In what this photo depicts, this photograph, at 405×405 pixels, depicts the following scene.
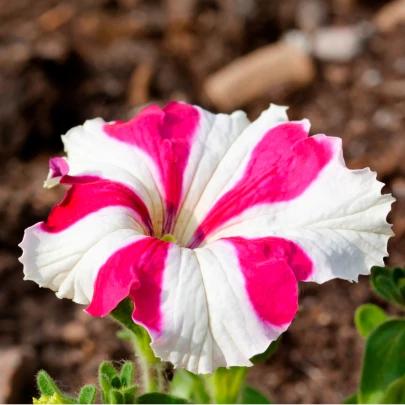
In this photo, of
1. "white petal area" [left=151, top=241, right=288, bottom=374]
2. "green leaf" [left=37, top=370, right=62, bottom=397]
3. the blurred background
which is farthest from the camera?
the blurred background

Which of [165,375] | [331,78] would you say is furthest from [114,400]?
[331,78]

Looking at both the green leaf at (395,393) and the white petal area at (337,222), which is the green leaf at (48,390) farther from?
the green leaf at (395,393)

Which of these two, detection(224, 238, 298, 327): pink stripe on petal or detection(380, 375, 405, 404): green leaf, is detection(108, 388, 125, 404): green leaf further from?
detection(380, 375, 405, 404): green leaf

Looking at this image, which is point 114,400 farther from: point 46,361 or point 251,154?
point 46,361

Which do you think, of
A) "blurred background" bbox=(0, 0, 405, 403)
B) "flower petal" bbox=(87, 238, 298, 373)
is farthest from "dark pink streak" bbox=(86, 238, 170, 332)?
"blurred background" bbox=(0, 0, 405, 403)

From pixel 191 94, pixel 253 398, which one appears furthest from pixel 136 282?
pixel 191 94
